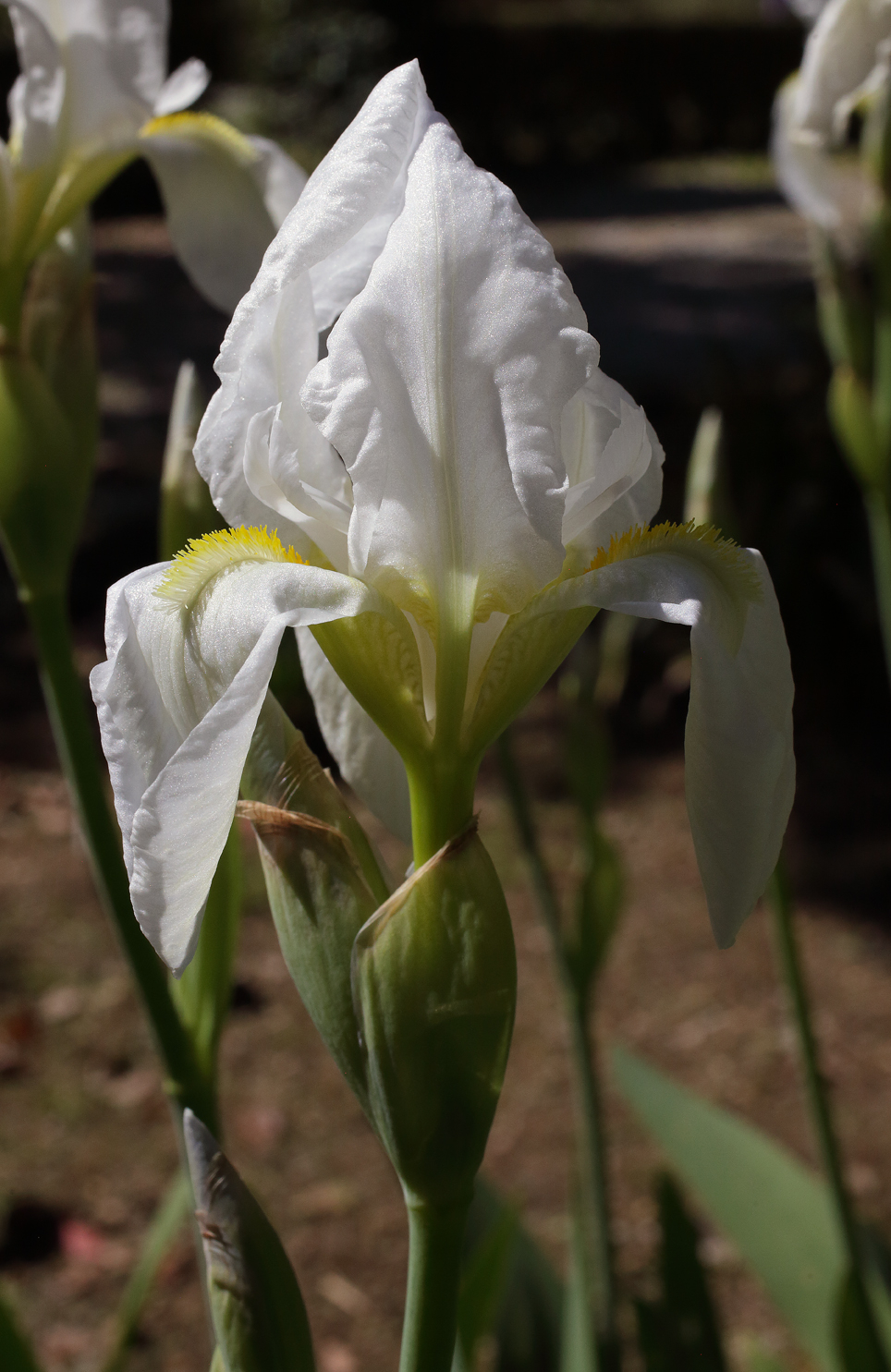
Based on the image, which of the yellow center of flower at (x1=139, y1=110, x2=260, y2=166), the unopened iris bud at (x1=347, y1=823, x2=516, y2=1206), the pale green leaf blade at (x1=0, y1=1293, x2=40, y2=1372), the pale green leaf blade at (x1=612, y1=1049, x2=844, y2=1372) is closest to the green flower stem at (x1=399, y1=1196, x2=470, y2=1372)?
the unopened iris bud at (x1=347, y1=823, x2=516, y2=1206)

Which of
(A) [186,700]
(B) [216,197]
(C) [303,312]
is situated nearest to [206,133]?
(B) [216,197]

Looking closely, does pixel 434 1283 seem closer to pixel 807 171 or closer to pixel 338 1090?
pixel 807 171

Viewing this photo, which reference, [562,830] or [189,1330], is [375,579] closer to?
[189,1330]

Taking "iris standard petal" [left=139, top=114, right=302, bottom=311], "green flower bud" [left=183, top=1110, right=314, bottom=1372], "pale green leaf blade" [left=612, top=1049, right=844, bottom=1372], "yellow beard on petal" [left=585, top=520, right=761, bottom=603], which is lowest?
"pale green leaf blade" [left=612, top=1049, right=844, bottom=1372]

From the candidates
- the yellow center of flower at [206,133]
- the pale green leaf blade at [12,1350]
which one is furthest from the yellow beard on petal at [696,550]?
the pale green leaf blade at [12,1350]

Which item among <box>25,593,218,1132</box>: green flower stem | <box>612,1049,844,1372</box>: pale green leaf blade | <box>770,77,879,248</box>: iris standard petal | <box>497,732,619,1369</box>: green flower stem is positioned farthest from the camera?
<box>770,77,879,248</box>: iris standard petal

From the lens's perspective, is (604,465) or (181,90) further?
(181,90)

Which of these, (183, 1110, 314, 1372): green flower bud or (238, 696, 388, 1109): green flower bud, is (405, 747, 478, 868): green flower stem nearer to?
(238, 696, 388, 1109): green flower bud
